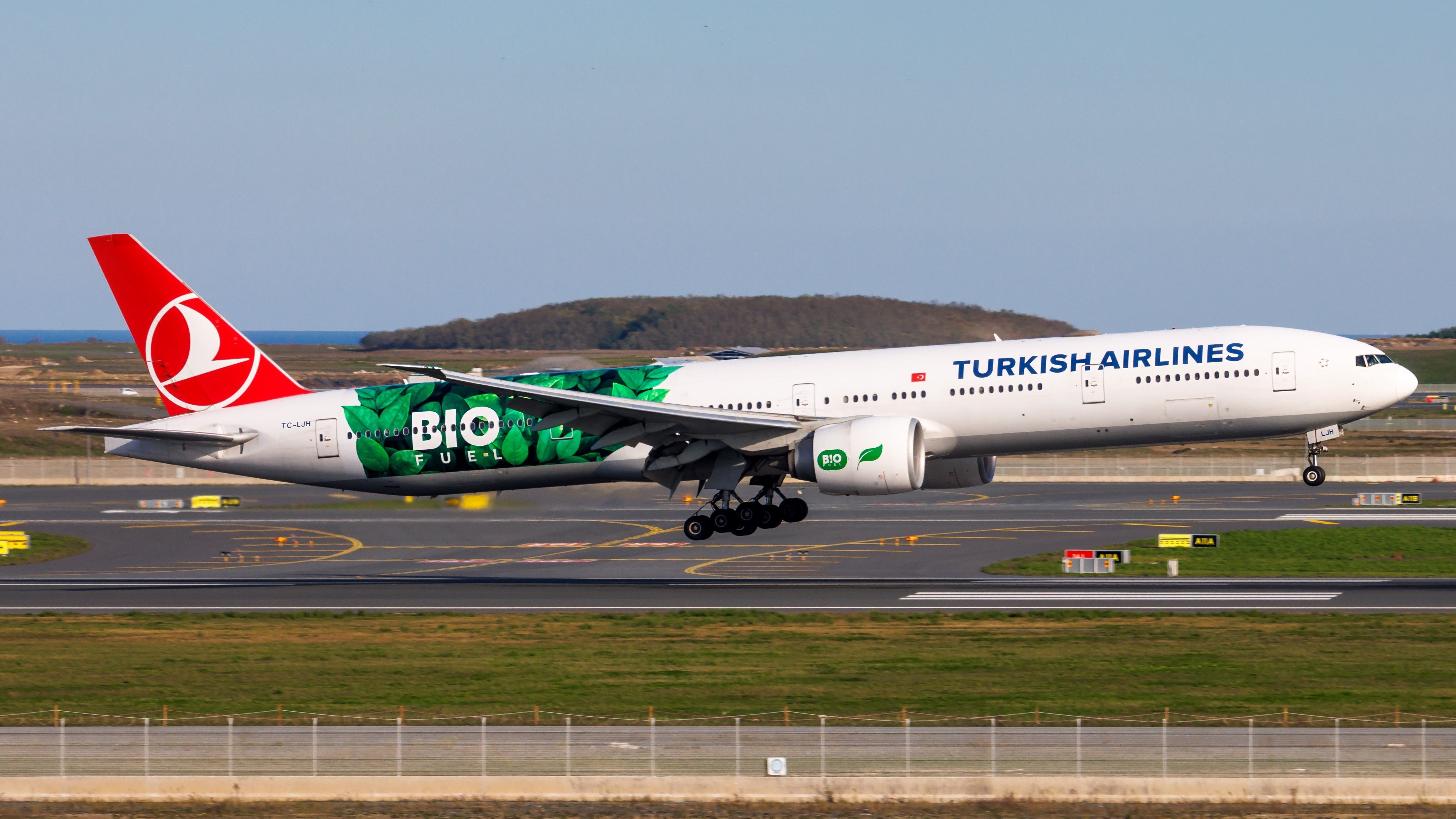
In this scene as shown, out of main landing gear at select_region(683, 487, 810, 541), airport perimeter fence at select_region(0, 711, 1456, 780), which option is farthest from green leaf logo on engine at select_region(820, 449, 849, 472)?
airport perimeter fence at select_region(0, 711, 1456, 780)

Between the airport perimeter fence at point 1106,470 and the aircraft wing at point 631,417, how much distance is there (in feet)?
162

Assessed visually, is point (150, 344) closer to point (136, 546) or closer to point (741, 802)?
point (136, 546)

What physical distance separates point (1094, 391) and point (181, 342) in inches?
1224

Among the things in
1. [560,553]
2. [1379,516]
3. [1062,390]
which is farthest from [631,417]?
[1379,516]

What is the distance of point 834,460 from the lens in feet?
149

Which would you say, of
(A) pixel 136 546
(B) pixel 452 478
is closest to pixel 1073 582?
(B) pixel 452 478

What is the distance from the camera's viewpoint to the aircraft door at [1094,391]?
147ft

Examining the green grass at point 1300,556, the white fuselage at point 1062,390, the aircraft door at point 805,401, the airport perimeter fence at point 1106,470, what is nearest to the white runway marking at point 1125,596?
the white fuselage at point 1062,390

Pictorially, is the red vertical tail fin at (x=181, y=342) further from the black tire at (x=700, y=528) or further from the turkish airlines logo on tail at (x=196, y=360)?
the black tire at (x=700, y=528)

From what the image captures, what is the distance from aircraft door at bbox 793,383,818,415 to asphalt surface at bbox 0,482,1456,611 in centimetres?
631

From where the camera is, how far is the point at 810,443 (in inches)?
1818

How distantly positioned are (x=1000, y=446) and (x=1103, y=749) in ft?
66.2

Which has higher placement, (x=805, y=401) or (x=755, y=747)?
(x=805, y=401)

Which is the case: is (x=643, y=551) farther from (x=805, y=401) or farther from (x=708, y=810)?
(x=708, y=810)
